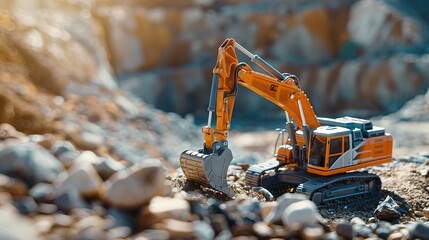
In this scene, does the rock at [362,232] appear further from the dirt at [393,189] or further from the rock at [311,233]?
the dirt at [393,189]

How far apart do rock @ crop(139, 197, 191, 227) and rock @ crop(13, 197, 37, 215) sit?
36.0 inches

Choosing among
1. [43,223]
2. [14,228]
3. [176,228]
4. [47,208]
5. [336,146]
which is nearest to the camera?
[14,228]

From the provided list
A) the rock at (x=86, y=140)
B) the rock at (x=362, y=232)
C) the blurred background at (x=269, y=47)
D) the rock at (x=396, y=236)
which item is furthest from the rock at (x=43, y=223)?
the blurred background at (x=269, y=47)

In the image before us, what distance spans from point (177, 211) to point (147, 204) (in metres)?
0.32

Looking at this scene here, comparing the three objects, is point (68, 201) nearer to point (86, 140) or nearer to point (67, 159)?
point (67, 159)

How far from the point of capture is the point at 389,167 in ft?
46.4

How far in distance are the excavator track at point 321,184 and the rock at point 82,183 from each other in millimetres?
6165

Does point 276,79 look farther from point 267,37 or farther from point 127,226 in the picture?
point 267,37

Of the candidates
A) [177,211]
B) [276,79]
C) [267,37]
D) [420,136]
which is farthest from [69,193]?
[267,37]

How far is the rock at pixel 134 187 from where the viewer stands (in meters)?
5.20

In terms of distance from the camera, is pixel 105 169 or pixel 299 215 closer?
pixel 299 215

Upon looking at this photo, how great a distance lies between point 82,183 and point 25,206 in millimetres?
563

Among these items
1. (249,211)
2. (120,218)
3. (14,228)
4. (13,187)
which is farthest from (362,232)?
(14,228)

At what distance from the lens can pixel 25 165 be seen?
5.38 metres
